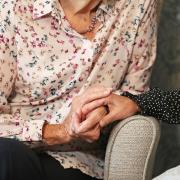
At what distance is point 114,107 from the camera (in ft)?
3.76

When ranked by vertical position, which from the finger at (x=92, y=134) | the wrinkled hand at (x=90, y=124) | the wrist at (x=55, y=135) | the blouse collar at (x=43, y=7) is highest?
the blouse collar at (x=43, y=7)

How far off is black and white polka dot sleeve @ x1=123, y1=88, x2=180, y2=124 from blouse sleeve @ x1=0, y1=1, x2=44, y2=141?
11.2 inches

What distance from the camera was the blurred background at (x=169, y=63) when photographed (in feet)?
5.13

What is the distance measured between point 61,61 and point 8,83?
16cm

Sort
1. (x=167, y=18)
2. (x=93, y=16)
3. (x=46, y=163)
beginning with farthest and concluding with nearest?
1. (x=167, y=18)
2. (x=93, y=16)
3. (x=46, y=163)

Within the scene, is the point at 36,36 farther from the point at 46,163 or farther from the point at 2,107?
the point at 46,163

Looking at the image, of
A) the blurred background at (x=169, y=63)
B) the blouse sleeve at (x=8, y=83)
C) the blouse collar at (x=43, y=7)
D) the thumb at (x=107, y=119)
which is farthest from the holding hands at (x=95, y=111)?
the blurred background at (x=169, y=63)

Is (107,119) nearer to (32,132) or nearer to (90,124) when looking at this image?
(90,124)

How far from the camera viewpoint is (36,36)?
1254mm

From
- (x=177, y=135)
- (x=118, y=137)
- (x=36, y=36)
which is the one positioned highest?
(x=36, y=36)

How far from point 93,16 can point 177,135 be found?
1.89 ft

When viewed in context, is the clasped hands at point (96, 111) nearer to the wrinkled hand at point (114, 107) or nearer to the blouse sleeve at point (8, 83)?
the wrinkled hand at point (114, 107)

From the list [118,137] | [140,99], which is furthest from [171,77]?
[118,137]

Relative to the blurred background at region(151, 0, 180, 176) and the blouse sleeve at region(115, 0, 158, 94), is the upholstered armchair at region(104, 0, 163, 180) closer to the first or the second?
the blouse sleeve at region(115, 0, 158, 94)
